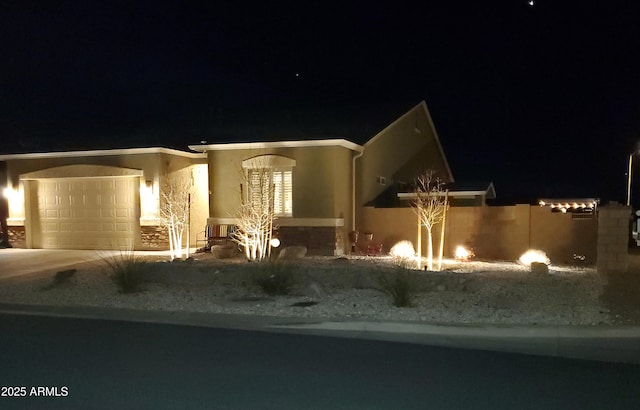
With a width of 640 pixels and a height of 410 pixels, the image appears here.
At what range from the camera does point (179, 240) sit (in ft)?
56.5

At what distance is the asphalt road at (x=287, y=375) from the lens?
580 cm

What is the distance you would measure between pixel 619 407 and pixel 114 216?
59.4 feet

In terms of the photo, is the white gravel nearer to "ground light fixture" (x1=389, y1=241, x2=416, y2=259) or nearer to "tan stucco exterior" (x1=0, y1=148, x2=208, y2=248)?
"ground light fixture" (x1=389, y1=241, x2=416, y2=259)

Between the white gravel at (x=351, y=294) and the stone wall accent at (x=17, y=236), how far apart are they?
23.6ft

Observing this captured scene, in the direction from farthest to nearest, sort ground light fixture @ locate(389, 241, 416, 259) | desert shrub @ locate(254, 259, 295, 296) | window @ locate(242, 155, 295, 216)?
window @ locate(242, 155, 295, 216) → ground light fixture @ locate(389, 241, 416, 259) → desert shrub @ locate(254, 259, 295, 296)

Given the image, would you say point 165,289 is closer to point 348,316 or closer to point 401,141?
point 348,316

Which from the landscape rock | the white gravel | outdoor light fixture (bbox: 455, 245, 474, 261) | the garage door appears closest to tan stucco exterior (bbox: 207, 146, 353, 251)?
the garage door

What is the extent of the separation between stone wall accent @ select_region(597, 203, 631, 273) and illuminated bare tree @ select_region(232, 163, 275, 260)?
9.01 meters

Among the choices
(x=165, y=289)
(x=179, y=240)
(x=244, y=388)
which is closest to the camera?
(x=244, y=388)

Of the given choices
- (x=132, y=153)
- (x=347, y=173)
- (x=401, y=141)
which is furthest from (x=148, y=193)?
(x=401, y=141)

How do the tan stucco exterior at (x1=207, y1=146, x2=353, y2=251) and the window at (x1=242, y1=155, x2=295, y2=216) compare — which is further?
the window at (x1=242, y1=155, x2=295, y2=216)

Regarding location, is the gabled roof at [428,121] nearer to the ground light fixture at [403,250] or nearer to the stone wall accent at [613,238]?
the ground light fixture at [403,250]

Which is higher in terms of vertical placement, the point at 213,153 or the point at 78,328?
the point at 213,153

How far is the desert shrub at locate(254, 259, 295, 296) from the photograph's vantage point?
11906 millimetres
